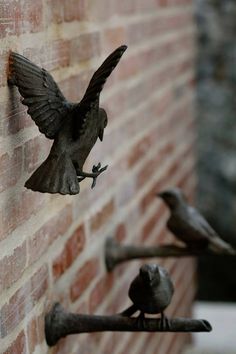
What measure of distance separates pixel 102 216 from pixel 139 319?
1.46 feet

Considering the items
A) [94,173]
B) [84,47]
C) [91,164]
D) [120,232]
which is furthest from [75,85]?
[120,232]

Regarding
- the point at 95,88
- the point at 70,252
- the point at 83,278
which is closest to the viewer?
the point at 95,88

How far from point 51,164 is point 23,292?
0.22 metres

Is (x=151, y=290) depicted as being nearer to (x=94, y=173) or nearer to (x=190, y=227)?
(x=94, y=173)

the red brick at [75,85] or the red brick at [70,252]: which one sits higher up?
the red brick at [75,85]

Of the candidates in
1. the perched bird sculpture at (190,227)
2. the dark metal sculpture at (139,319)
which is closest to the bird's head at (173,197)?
the perched bird sculpture at (190,227)

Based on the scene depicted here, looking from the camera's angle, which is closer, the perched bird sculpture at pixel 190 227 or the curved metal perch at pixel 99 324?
the curved metal perch at pixel 99 324

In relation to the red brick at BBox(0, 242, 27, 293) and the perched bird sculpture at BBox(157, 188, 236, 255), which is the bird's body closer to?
the red brick at BBox(0, 242, 27, 293)

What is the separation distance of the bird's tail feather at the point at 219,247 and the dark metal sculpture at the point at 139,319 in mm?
423

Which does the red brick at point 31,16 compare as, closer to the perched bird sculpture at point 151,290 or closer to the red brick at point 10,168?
the red brick at point 10,168

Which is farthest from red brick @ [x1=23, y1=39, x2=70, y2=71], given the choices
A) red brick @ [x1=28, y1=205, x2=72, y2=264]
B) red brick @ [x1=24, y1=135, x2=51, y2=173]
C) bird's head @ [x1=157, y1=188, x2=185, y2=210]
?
bird's head @ [x1=157, y1=188, x2=185, y2=210]

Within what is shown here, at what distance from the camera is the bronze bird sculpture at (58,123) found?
113 cm

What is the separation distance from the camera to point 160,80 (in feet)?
7.97

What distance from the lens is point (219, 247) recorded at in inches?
70.2
